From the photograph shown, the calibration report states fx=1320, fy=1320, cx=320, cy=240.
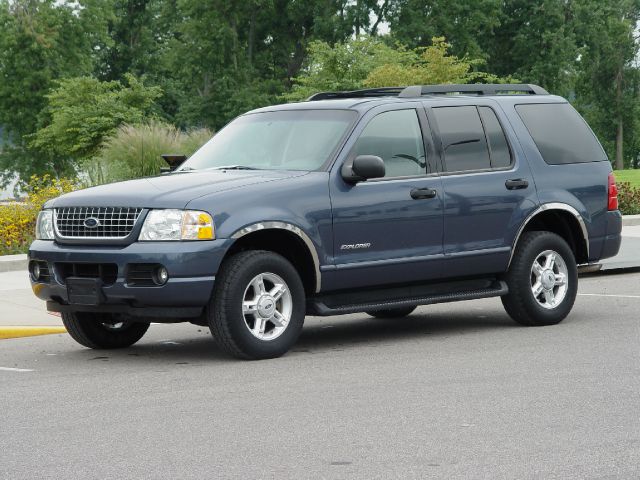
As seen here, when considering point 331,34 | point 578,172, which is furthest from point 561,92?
point 578,172

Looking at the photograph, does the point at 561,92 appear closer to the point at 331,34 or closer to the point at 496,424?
the point at 331,34

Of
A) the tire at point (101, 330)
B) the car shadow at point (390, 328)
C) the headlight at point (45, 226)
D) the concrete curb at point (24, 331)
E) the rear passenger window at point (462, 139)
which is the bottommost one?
the car shadow at point (390, 328)

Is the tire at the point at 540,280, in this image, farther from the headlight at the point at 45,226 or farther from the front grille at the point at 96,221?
the headlight at the point at 45,226

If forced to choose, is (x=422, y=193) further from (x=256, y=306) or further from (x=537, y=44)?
(x=537, y=44)

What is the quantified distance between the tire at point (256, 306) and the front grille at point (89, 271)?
2.43 feet

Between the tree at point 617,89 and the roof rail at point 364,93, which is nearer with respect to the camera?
the roof rail at point 364,93

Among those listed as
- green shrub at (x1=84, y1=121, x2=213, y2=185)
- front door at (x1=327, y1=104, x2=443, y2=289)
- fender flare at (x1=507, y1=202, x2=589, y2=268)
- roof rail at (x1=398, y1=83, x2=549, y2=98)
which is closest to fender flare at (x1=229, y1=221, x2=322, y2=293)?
front door at (x1=327, y1=104, x2=443, y2=289)

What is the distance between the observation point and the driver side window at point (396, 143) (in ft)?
34.1

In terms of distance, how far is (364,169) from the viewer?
991cm

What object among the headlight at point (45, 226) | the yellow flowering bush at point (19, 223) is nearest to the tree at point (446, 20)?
the yellow flowering bush at point (19, 223)

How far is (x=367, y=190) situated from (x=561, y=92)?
66.7 metres

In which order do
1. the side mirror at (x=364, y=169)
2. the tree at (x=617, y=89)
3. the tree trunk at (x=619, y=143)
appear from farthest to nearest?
the tree trunk at (x=619, y=143) < the tree at (x=617, y=89) < the side mirror at (x=364, y=169)

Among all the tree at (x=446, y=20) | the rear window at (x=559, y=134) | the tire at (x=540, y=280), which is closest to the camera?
the tire at (x=540, y=280)

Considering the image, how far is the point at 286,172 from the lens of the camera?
10.1m
